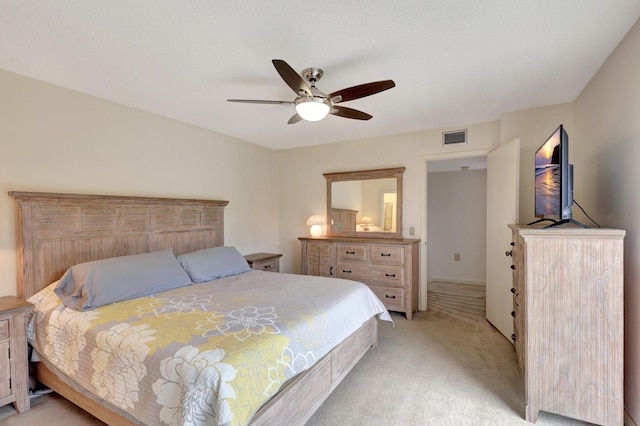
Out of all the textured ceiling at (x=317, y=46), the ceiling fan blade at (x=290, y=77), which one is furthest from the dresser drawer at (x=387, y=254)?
the ceiling fan blade at (x=290, y=77)

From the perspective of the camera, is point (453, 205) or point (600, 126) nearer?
point (600, 126)

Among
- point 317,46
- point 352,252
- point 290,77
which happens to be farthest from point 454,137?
point 290,77

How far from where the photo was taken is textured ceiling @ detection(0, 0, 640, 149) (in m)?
1.58

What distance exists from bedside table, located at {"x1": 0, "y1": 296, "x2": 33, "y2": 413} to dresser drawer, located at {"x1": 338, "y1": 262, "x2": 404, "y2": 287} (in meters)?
3.06

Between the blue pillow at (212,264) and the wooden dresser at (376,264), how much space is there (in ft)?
4.02

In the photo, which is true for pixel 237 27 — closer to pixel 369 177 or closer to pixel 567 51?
pixel 567 51

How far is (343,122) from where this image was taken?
3547 millimetres

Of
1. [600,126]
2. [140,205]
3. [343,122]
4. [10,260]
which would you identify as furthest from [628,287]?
[10,260]

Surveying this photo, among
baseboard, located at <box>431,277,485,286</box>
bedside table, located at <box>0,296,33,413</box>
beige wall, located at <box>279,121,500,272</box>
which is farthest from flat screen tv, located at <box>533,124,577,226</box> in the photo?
bedside table, located at <box>0,296,33,413</box>

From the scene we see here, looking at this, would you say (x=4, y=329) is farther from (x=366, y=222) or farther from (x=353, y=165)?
(x=353, y=165)

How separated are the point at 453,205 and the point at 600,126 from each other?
3482mm

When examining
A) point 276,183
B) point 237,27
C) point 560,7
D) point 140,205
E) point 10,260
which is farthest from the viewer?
point 276,183

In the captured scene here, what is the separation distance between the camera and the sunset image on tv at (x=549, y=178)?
201 centimetres

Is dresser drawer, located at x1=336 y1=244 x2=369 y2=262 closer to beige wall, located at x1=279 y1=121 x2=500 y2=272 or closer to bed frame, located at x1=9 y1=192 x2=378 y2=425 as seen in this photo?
beige wall, located at x1=279 y1=121 x2=500 y2=272
